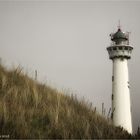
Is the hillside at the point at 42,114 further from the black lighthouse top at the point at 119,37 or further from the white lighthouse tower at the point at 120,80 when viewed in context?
the black lighthouse top at the point at 119,37

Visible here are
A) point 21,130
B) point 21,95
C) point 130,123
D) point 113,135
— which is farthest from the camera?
point 130,123

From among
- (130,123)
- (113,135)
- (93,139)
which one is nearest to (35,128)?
(93,139)

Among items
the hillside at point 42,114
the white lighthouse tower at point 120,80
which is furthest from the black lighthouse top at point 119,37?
the hillside at point 42,114

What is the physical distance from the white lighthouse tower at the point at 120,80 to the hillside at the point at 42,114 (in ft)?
49.8

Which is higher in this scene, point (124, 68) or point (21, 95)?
point (124, 68)

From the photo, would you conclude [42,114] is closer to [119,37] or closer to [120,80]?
[120,80]

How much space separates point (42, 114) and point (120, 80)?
60.2 ft

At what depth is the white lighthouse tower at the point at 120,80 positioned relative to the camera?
2348cm

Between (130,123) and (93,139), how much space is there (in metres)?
19.0

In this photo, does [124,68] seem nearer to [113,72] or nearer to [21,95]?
[113,72]

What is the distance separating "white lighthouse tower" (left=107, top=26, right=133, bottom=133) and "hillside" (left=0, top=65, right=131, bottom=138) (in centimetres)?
1519

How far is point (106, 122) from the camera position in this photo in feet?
23.4

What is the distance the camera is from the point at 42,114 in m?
6.14

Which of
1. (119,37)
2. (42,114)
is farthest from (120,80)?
(42,114)
